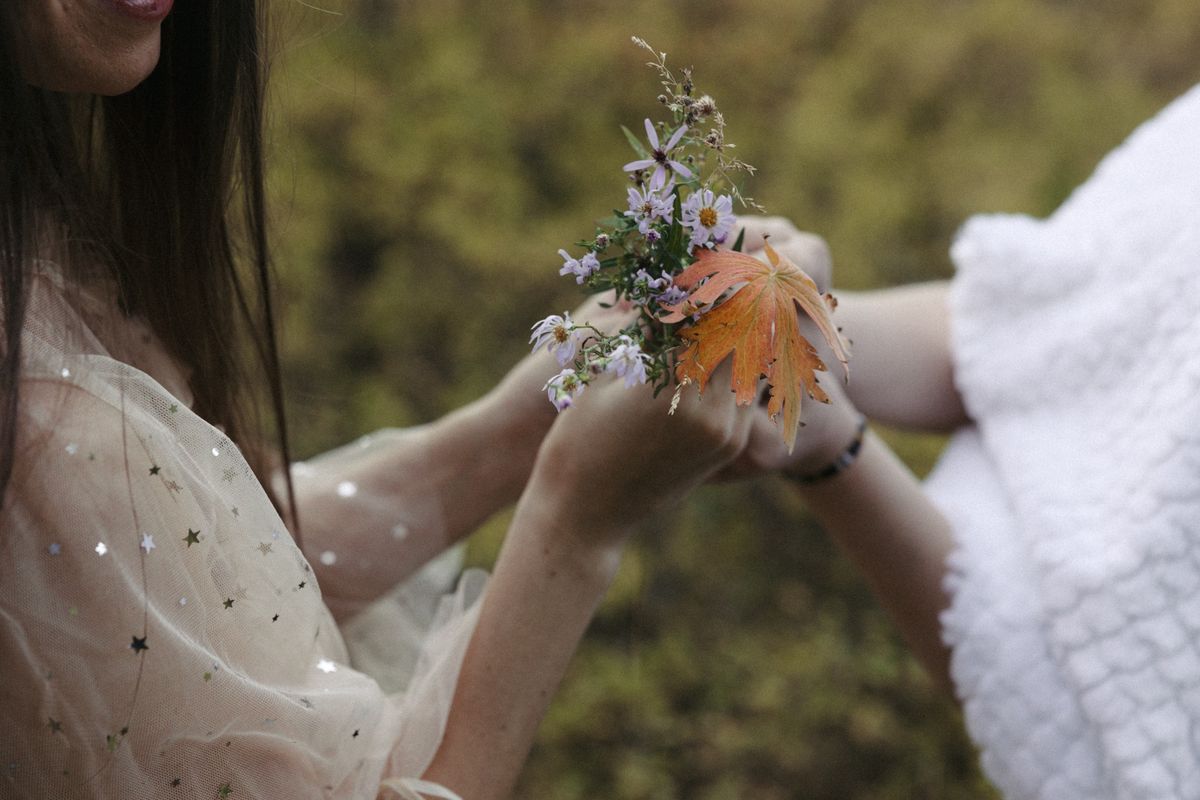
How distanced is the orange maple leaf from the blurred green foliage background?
116cm

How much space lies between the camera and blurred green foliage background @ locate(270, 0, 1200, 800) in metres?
1.88

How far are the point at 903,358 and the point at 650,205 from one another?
606mm

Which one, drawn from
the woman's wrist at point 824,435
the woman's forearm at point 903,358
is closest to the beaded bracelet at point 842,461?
the woman's wrist at point 824,435

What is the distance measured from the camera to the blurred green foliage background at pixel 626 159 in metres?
1.88

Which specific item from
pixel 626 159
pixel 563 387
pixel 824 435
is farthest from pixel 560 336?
pixel 626 159

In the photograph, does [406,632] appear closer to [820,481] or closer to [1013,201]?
[820,481]

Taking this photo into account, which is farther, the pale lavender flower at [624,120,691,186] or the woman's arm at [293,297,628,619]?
the woman's arm at [293,297,628,619]

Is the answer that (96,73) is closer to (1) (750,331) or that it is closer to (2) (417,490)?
(1) (750,331)

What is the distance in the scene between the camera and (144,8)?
29.0 inches

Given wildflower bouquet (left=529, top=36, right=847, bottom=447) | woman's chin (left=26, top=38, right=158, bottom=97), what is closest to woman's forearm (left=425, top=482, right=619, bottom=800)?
wildflower bouquet (left=529, top=36, right=847, bottom=447)

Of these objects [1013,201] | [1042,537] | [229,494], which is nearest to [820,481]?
[1042,537]

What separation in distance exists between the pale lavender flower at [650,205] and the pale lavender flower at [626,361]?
0.07 m

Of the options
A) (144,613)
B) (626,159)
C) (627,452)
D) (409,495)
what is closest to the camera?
(144,613)

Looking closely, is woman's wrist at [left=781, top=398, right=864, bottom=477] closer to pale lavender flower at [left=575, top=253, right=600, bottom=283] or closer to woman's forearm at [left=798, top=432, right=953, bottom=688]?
woman's forearm at [left=798, top=432, right=953, bottom=688]
